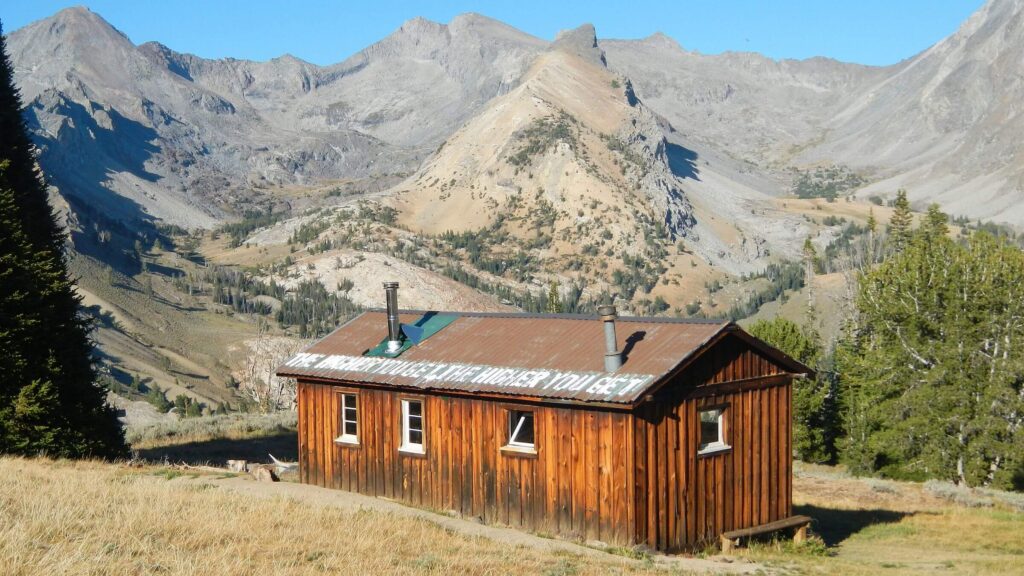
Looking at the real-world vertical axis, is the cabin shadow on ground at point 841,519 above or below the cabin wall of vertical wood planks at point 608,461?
below

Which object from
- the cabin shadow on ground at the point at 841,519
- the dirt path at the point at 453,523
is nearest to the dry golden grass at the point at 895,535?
the cabin shadow on ground at the point at 841,519

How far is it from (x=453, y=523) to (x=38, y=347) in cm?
1156

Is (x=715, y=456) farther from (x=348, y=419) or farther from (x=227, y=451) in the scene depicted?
(x=227, y=451)

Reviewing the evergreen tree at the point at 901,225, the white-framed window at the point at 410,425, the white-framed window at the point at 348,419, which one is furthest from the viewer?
the evergreen tree at the point at 901,225

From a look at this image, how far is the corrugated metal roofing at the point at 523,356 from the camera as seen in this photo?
1784 cm

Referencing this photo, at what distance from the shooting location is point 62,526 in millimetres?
12859

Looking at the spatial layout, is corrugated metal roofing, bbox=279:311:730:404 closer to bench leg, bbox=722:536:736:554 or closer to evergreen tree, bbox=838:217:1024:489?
bench leg, bbox=722:536:736:554

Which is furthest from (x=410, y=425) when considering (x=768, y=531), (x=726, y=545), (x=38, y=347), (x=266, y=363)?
(x=266, y=363)

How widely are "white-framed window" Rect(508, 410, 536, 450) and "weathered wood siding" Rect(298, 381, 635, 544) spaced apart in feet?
0.63

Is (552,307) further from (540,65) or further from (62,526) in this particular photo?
(540,65)

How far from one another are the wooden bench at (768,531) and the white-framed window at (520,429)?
413 centimetres

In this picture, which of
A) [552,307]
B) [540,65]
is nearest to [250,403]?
[552,307]

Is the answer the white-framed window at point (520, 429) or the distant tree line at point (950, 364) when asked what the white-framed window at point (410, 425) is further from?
the distant tree line at point (950, 364)

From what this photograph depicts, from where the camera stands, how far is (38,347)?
22938 millimetres
